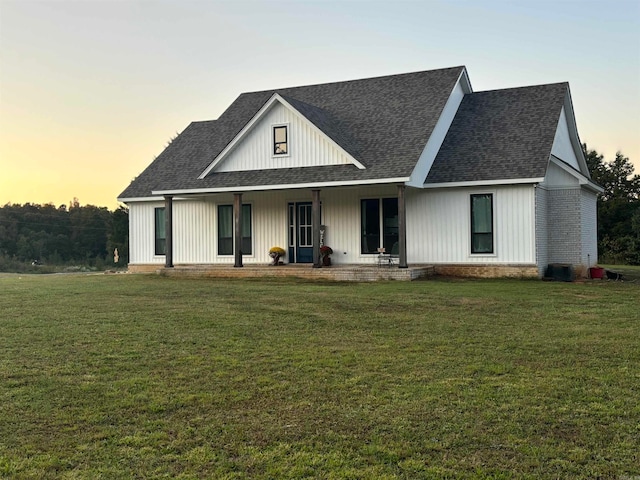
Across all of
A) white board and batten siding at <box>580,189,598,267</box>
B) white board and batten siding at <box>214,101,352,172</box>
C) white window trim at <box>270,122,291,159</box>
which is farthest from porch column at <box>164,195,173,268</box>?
white board and batten siding at <box>580,189,598,267</box>

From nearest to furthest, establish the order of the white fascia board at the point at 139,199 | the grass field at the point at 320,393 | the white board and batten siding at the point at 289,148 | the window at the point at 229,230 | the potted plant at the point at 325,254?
the grass field at the point at 320,393 < the white board and batten siding at the point at 289,148 < the potted plant at the point at 325,254 < the window at the point at 229,230 < the white fascia board at the point at 139,199

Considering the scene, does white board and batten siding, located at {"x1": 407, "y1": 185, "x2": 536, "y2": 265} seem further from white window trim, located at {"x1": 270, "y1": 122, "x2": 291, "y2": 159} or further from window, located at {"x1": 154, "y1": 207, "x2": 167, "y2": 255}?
window, located at {"x1": 154, "y1": 207, "x2": 167, "y2": 255}

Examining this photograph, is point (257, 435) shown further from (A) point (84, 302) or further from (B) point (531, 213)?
(B) point (531, 213)

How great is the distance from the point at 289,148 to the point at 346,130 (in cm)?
229

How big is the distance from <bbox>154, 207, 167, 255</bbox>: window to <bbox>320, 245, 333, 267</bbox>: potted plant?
7.01m

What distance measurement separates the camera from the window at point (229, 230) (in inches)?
964

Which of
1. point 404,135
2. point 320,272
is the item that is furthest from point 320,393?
point 404,135

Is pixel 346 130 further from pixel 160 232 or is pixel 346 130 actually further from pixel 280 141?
pixel 160 232

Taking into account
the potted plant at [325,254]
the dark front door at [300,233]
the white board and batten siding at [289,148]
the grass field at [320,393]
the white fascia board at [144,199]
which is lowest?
the grass field at [320,393]

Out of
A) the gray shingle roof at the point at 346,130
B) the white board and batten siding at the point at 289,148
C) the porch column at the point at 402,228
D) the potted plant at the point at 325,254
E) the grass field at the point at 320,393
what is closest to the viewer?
the grass field at the point at 320,393

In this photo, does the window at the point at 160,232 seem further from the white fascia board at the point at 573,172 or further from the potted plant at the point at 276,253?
the white fascia board at the point at 573,172

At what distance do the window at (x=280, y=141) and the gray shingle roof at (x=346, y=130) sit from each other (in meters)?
0.74

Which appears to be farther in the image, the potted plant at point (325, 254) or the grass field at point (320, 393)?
the potted plant at point (325, 254)

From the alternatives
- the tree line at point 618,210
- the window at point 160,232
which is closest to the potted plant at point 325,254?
the window at point 160,232
